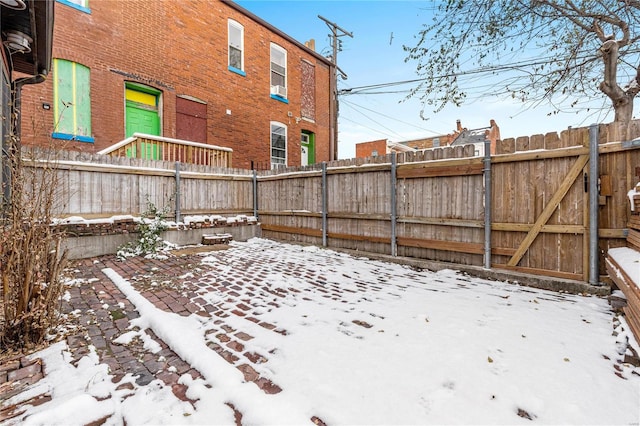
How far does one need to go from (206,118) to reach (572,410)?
11.2 metres

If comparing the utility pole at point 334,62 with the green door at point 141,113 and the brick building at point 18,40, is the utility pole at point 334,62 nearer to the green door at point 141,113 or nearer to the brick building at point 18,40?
the green door at point 141,113

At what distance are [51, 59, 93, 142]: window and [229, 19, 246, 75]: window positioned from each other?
193 inches

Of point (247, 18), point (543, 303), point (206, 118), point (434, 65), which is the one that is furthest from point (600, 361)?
point (247, 18)

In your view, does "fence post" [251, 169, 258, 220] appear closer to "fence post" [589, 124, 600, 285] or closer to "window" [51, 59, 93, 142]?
"window" [51, 59, 93, 142]

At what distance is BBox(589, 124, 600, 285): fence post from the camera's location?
12.3 ft

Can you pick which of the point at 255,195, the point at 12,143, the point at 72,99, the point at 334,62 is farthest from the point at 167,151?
the point at 334,62

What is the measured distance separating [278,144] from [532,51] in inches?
379

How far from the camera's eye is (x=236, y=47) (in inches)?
448

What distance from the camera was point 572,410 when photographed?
1708mm

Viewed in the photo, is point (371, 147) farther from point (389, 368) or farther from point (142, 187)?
point (389, 368)

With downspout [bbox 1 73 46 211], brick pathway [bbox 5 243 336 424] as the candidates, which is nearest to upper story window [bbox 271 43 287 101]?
downspout [bbox 1 73 46 211]

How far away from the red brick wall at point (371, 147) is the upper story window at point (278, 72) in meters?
13.4

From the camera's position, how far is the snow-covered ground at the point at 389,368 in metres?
1.70

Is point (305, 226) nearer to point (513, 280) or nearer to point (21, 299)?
point (513, 280)
